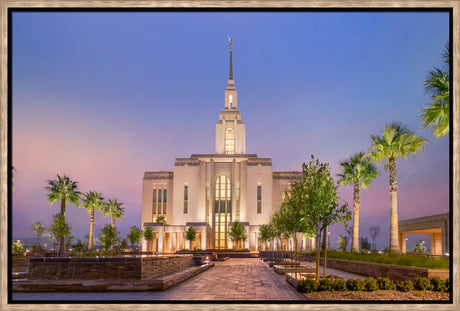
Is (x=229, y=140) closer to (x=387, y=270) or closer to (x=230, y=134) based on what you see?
(x=230, y=134)

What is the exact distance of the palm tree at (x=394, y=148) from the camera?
27.3 m

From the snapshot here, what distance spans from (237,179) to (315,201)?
71.1 meters

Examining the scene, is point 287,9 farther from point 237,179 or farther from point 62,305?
point 237,179

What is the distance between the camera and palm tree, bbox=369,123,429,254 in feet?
89.7

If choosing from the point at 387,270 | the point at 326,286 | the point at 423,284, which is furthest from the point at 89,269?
the point at 387,270

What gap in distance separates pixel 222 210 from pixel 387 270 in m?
68.2

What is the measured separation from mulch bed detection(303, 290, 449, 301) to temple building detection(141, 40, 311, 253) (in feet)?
228

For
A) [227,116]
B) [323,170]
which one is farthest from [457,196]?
[227,116]

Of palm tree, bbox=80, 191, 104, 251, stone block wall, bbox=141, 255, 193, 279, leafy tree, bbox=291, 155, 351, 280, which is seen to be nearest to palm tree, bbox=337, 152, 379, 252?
stone block wall, bbox=141, 255, 193, 279

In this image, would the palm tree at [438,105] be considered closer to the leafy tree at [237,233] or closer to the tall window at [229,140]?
the leafy tree at [237,233]

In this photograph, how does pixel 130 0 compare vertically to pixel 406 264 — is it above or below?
above

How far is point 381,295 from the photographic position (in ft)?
41.6

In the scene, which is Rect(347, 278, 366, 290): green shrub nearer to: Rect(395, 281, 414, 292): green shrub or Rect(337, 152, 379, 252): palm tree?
Rect(395, 281, 414, 292): green shrub

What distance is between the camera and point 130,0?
1089 cm
